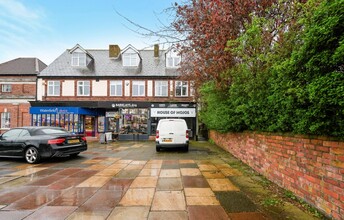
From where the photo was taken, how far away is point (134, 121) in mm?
22625

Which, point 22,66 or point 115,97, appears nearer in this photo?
point 115,97

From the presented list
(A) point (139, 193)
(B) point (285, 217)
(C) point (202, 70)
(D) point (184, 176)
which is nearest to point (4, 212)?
(A) point (139, 193)

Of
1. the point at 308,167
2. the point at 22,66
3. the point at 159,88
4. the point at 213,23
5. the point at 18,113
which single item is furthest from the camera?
the point at 22,66

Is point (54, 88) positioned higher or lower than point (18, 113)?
higher

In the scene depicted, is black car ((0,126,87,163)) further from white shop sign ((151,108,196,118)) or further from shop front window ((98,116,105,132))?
shop front window ((98,116,105,132))

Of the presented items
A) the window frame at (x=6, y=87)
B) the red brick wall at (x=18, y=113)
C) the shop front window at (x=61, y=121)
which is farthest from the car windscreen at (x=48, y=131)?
the window frame at (x=6, y=87)

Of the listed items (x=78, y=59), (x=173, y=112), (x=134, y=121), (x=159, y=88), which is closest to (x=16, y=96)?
(x=78, y=59)

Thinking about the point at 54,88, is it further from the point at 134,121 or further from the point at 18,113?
the point at 134,121

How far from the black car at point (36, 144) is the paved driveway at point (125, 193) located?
3.11 ft

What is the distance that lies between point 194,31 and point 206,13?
63 centimetres

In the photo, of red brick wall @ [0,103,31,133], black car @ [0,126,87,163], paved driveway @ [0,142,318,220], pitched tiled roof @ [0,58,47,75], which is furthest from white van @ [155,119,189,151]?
pitched tiled roof @ [0,58,47,75]

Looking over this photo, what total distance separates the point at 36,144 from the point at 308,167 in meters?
9.41

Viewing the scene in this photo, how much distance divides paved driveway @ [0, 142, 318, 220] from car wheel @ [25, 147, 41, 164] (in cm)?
94

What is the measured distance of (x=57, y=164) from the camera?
29.9 feet
